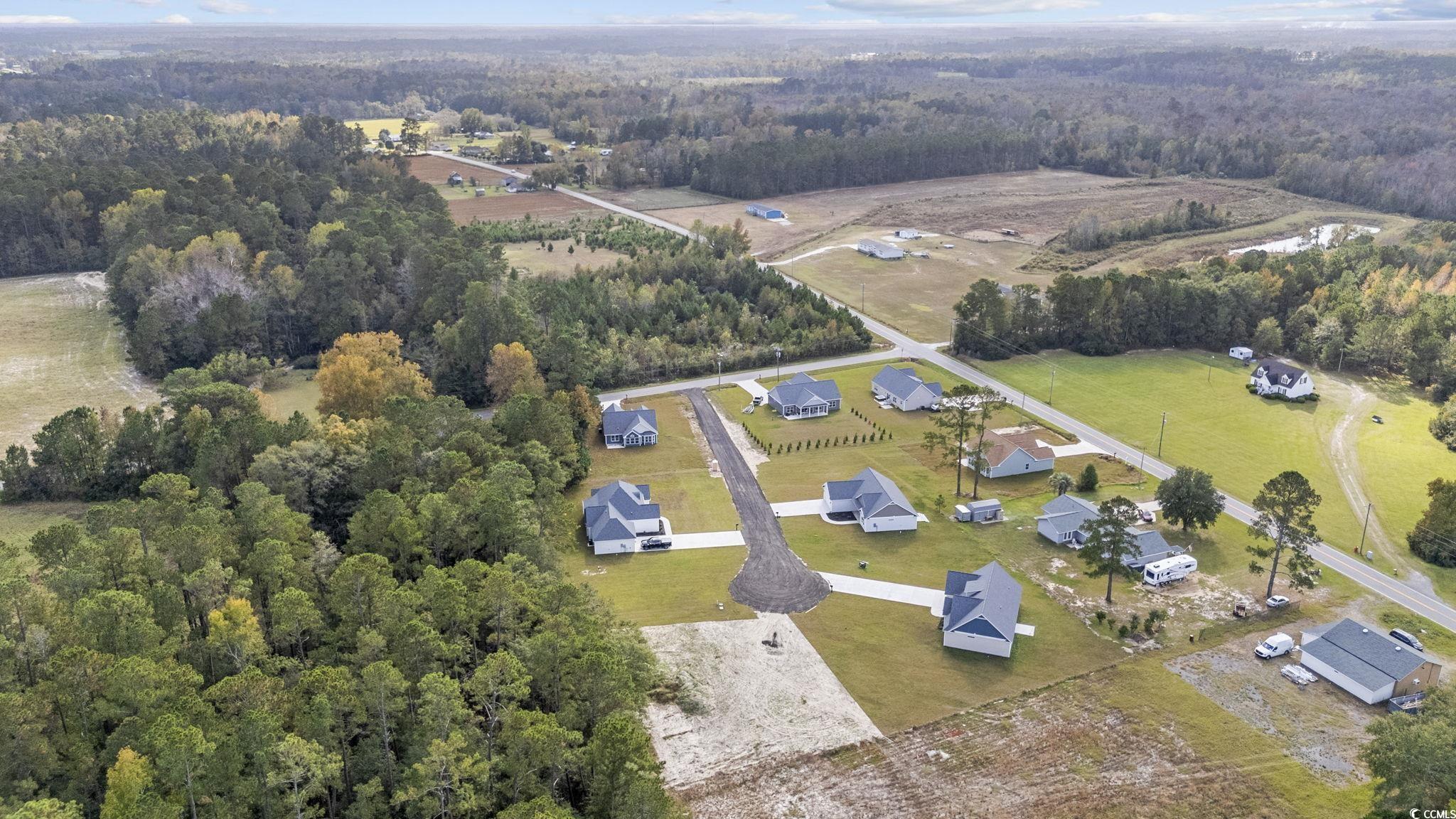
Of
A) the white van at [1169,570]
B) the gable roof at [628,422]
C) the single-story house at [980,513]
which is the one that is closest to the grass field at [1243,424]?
the white van at [1169,570]

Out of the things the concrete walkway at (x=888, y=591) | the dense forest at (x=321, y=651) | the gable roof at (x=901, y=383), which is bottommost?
the concrete walkway at (x=888, y=591)

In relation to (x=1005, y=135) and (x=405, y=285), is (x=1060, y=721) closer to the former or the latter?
(x=405, y=285)

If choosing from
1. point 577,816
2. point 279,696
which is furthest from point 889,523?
point 279,696

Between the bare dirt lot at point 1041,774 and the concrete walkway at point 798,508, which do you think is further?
the concrete walkway at point 798,508

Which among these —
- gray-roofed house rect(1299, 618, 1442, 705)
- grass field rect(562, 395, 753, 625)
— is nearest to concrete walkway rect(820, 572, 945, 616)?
grass field rect(562, 395, 753, 625)

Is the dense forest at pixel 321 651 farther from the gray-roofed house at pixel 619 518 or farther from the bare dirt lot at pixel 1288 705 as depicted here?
the bare dirt lot at pixel 1288 705

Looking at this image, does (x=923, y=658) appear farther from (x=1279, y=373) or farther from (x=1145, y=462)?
(x=1279, y=373)

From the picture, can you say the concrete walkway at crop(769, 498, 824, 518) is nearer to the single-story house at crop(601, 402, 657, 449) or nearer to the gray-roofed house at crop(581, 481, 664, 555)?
the gray-roofed house at crop(581, 481, 664, 555)
